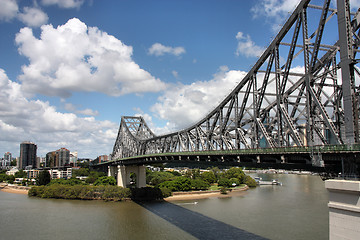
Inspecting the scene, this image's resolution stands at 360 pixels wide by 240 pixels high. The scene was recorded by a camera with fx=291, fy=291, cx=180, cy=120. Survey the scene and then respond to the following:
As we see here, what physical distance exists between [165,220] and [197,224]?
5.83 meters

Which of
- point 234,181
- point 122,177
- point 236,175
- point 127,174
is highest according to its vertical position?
point 127,174

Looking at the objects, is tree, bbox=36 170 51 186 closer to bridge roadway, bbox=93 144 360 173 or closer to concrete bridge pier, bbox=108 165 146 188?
concrete bridge pier, bbox=108 165 146 188

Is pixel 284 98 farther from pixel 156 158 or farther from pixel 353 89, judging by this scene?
pixel 156 158

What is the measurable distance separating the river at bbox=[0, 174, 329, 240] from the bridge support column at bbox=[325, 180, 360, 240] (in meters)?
19.4

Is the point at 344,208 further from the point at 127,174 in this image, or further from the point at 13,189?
the point at 13,189

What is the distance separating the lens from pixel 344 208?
1430cm

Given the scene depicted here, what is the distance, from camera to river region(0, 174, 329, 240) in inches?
1367

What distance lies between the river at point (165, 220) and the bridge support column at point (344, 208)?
19357mm

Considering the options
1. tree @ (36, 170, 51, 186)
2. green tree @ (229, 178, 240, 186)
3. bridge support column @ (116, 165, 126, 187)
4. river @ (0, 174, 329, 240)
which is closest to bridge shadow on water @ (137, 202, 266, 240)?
river @ (0, 174, 329, 240)

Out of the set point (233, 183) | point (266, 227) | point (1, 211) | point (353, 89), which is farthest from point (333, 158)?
point (233, 183)

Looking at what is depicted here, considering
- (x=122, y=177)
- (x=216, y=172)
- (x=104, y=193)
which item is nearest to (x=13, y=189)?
(x=122, y=177)

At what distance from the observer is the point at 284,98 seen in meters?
26.7

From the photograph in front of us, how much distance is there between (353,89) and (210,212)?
35.7 metres

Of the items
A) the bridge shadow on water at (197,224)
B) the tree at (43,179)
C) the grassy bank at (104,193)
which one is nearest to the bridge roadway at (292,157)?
the bridge shadow on water at (197,224)
